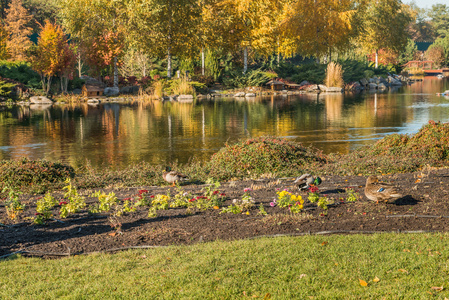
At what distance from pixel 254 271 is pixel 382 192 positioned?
2.71 m

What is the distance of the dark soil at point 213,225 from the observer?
230 inches

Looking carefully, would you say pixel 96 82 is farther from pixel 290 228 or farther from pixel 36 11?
pixel 290 228

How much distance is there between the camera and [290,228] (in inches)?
240

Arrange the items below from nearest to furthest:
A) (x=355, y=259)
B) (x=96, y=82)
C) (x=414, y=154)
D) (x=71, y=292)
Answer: (x=71, y=292) < (x=355, y=259) < (x=414, y=154) < (x=96, y=82)

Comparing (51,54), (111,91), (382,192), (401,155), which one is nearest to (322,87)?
(111,91)

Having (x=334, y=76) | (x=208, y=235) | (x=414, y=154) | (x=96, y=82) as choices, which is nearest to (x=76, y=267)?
(x=208, y=235)

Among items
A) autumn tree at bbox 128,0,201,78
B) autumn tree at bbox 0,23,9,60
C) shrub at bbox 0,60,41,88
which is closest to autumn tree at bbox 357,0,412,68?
autumn tree at bbox 128,0,201,78

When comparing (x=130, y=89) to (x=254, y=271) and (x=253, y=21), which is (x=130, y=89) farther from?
(x=254, y=271)

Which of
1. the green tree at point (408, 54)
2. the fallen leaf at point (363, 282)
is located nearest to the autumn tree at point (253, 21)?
the fallen leaf at point (363, 282)

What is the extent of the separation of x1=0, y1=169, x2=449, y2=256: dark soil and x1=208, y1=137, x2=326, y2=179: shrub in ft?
11.1

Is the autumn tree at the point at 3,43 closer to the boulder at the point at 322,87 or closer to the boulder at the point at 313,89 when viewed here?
the boulder at the point at 313,89

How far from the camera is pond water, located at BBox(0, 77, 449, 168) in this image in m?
15.8

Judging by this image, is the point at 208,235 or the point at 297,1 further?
the point at 297,1

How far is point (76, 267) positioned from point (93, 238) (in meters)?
0.96
